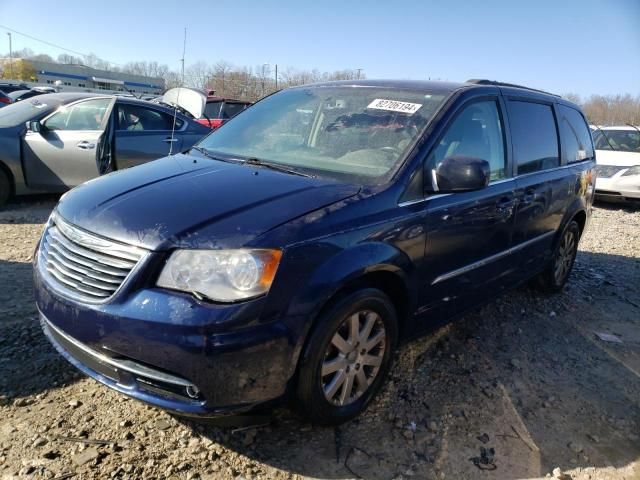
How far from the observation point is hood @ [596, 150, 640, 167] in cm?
996

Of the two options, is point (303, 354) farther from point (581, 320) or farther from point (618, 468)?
point (581, 320)

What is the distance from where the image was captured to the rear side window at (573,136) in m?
4.54

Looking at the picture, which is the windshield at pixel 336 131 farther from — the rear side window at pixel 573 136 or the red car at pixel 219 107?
the red car at pixel 219 107

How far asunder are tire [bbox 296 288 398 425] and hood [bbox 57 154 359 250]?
52 cm

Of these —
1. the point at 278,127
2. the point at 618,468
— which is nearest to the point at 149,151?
the point at 278,127

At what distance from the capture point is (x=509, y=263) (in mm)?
3693

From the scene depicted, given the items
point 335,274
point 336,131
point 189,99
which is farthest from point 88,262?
point 189,99

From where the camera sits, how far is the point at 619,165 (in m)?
9.98

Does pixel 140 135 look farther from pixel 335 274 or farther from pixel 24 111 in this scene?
pixel 335 274

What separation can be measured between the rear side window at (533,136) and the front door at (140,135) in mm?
4370

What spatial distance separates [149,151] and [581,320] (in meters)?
5.54

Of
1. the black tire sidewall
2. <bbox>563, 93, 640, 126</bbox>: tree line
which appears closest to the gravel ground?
the black tire sidewall

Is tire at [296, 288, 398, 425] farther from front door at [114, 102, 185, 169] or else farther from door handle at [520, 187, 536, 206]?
front door at [114, 102, 185, 169]

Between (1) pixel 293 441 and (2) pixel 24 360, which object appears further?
(2) pixel 24 360
